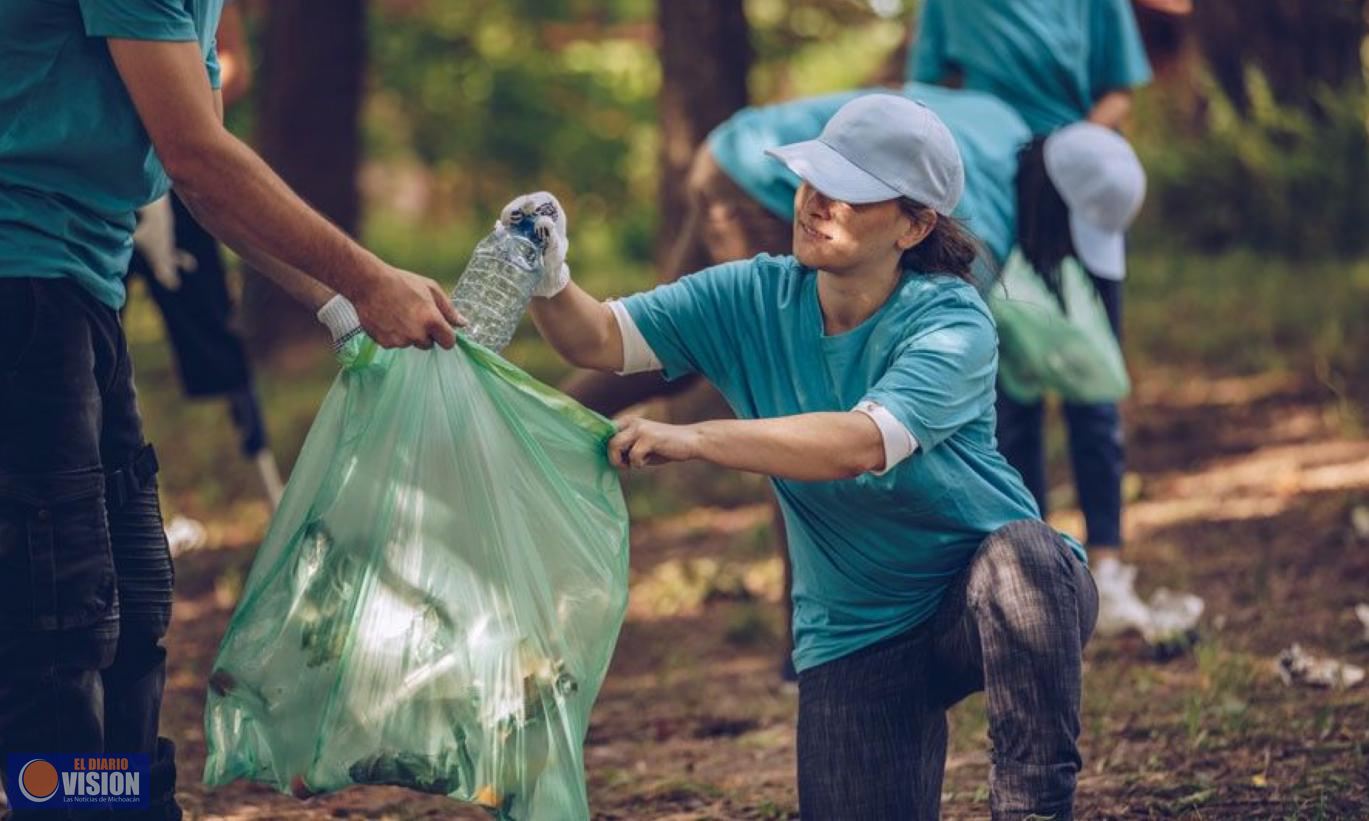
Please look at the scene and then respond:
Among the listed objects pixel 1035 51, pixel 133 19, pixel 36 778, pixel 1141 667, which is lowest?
pixel 36 778

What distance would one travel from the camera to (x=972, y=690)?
3.21 m

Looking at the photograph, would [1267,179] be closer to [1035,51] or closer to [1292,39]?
[1292,39]

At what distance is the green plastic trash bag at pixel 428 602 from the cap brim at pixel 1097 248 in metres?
1.72

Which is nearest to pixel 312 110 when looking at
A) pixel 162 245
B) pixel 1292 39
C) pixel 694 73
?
pixel 694 73

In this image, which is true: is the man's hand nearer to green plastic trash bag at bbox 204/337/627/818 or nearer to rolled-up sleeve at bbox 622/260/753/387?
green plastic trash bag at bbox 204/337/627/818

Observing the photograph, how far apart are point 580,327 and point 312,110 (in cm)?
672

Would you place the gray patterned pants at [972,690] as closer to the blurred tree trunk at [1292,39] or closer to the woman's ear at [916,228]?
the woman's ear at [916,228]

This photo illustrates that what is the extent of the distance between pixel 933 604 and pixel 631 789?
1.01 m

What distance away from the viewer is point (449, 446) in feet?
9.68

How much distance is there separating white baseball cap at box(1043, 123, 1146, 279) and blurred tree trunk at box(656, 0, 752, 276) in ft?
10.0

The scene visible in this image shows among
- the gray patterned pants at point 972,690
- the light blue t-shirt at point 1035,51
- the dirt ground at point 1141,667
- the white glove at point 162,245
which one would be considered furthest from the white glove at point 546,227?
the white glove at point 162,245

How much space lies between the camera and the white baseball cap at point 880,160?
3.04 metres

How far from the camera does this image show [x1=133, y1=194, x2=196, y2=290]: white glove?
4953 millimetres

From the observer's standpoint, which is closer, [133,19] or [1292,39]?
[133,19]
